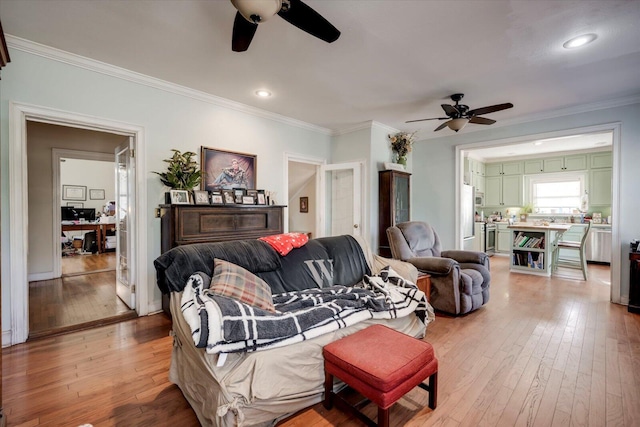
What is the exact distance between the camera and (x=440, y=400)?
1.77 m

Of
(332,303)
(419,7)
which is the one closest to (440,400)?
(332,303)

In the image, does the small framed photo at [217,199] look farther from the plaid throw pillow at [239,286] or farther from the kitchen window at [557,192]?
the kitchen window at [557,192]

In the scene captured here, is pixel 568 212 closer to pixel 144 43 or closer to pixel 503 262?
pixel 503 262

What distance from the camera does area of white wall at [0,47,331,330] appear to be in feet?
8.00

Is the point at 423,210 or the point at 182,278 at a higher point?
the point at 423,210

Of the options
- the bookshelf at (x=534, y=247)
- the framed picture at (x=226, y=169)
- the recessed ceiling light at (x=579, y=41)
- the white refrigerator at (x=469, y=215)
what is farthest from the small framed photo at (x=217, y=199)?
the bookshelf at (x=534, y=247)

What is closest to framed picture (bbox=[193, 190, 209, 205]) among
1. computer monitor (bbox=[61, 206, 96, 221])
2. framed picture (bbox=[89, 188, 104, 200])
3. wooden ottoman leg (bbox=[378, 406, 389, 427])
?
wooden ottoman leg (bbox=[378, 406, 389, 427])

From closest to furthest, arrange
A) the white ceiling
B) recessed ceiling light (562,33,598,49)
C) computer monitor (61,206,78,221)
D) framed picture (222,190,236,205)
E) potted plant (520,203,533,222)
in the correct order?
1. the white ceiling
2. recessed ceiling light (562,33,598,49)
3. framed picture (222,190,236,205)
4. potted plant (520,203,533,222)
5. computer monitor (61,206,78,221)

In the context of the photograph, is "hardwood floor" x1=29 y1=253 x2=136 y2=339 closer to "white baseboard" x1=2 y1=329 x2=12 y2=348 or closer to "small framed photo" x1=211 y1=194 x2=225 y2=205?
"white baseboard" x1=2 y1=329 x2=12 y2=348

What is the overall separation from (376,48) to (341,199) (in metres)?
2.68

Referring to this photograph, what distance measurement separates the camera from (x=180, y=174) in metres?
3.15

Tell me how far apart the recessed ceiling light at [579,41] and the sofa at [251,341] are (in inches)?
94.5

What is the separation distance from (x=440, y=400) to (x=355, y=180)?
3.28 metres

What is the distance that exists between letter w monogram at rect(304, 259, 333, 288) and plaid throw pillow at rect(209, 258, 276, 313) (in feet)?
1.86
